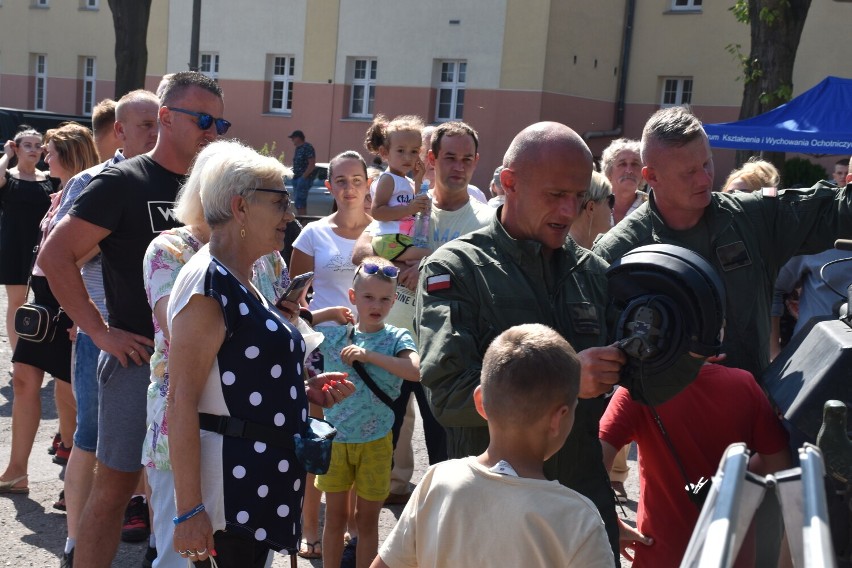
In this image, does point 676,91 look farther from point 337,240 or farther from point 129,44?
point 337,240

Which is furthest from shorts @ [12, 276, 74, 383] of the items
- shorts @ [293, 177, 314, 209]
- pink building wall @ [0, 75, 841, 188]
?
pink building wall @ [0, 75, 841, 188]

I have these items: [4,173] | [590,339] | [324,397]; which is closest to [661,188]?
[590,339]

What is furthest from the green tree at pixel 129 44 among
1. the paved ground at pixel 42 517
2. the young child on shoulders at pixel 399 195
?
the young child on shoulders at pixel 399 195

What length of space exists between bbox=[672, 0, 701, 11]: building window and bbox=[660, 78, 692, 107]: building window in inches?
72.4

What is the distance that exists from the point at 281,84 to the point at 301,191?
9.79 metres

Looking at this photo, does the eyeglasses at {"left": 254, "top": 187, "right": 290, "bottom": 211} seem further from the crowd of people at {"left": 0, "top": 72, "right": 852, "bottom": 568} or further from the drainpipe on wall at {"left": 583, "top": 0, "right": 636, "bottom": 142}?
the drainpipe on wall at {"left": 583, "top": 0, "right": 636, "bottom": 142}

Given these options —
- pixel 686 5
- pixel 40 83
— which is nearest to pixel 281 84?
pixel 40 83

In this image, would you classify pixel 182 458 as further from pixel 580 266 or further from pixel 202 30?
pixel 202 30

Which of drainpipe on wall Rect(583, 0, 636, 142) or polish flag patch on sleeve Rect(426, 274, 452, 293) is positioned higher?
drainpipe on wall Rect(583, 0, 636, 142)

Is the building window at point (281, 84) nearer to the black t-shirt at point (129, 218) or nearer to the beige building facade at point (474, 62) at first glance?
the beige building facade at point (474, 62)

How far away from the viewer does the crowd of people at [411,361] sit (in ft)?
7.60

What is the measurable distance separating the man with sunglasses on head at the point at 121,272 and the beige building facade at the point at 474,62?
828 inches

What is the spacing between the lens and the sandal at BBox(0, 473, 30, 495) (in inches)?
221

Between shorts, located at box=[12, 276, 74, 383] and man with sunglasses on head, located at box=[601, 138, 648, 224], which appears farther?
man with sunglasses on head, located at box=[601, 138, 648, 224]
